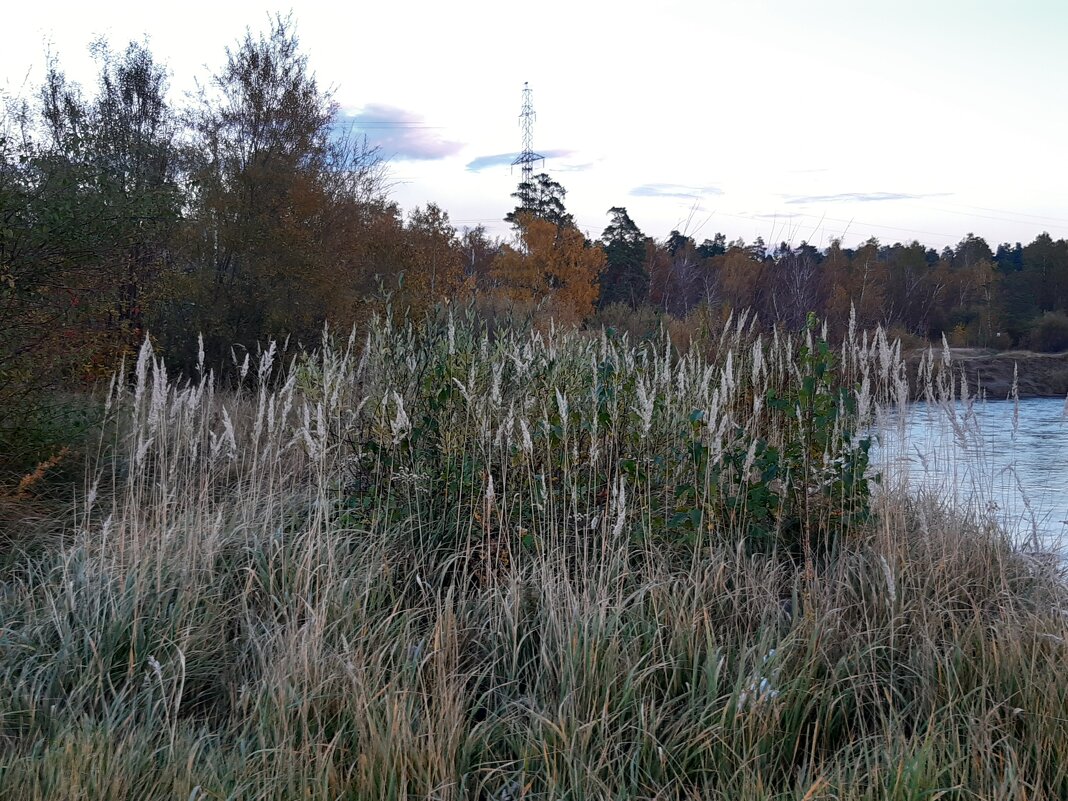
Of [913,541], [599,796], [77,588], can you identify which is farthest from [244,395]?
[599,796]

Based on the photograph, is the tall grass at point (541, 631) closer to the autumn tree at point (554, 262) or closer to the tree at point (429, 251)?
the tree at point (429, 251)

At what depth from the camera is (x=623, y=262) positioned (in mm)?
45031

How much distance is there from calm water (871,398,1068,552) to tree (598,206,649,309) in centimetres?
2357

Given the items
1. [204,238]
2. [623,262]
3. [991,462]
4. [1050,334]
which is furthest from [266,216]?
[1050,334]

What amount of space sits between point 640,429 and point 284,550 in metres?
2.04

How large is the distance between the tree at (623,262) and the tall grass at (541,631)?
36.0m

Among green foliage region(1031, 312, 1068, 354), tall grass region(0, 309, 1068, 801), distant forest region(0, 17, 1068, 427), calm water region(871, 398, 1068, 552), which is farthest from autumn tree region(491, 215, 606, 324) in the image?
tall grass region(0, 309, 1068, 801)

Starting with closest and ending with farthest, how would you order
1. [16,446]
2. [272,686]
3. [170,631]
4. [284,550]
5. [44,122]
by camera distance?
[272,686] → [170,631] → [284,550] → [16,446] → [44,122]

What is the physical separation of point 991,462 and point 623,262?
132 feet

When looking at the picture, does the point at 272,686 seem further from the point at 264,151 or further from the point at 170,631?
the point at 264,151

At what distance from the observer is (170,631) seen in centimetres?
345

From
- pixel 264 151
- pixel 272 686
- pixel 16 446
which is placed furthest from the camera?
pixel 264 151

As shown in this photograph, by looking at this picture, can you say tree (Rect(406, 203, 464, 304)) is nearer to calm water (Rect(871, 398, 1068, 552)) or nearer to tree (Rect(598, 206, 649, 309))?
calm water (Rect(871, 398, 1068, 552))

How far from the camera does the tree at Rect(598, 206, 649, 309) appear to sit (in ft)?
139
